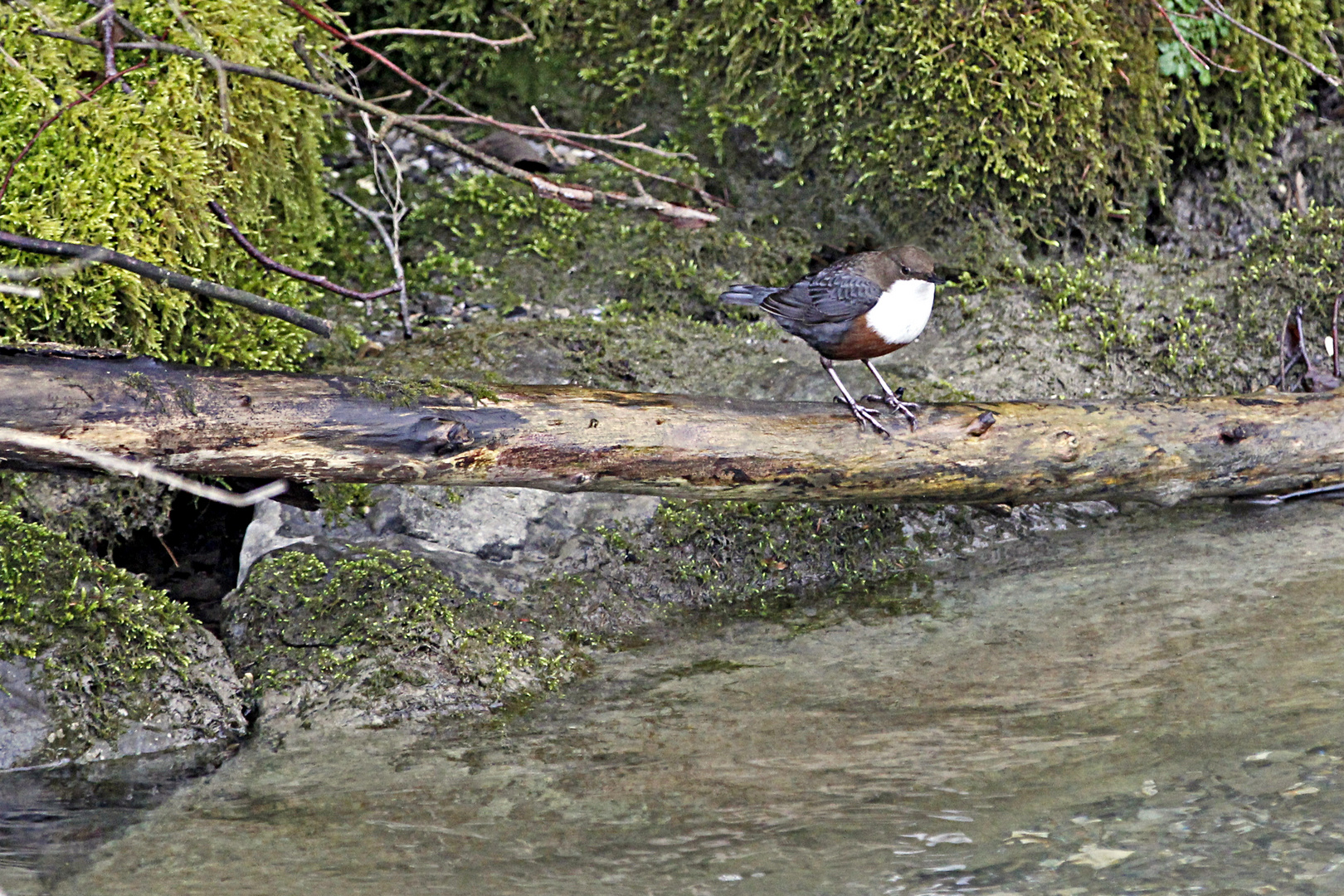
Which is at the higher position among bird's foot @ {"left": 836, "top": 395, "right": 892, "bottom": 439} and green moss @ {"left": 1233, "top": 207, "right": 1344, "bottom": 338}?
green moss @ {"left": 1233, "top": 207, "right": 1344, "bottom": 338}

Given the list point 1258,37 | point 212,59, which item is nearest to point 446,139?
point 212,59

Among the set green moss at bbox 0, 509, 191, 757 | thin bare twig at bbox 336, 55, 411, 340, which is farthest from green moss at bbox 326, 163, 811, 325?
green moss at bbox 0, 509, 191, 757

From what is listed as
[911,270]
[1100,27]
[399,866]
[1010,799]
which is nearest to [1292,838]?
[1010,799]

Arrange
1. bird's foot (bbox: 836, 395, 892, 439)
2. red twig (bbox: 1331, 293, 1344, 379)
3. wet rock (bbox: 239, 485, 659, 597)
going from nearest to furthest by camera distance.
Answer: bird's foot (bbox: 836, 395, 892, 439) < wet rock (bbox: 239, 485, 659, 597) < red twig (bbox: 1331, 293, 1344, 379)

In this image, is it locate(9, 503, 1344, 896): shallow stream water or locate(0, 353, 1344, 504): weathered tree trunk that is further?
locate(0, 353, 1344, 504): weathered tree trunk

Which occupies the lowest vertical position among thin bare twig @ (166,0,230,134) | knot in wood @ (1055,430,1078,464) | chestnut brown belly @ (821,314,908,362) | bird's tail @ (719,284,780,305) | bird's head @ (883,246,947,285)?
knot in wood @ (1055,430,1078,464)

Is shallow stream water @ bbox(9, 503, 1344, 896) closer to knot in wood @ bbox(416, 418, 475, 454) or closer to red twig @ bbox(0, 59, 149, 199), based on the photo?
knot in wood @ bbox(416, 418, 475, 454)

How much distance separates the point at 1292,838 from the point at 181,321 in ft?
12.6

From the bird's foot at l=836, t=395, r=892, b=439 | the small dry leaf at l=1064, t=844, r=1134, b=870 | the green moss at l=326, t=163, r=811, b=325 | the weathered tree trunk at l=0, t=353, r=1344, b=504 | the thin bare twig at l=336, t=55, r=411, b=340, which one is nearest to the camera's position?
the small dry leaf at l=1064, t=844, r=1134, b=870

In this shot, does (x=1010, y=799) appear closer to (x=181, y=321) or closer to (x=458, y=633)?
(x=458, y=633)

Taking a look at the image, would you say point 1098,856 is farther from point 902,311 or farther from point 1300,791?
point 902,311

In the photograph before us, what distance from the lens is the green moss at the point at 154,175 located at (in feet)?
13.0

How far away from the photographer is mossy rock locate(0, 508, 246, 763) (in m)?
3.19

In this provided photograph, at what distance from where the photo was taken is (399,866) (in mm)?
2475
